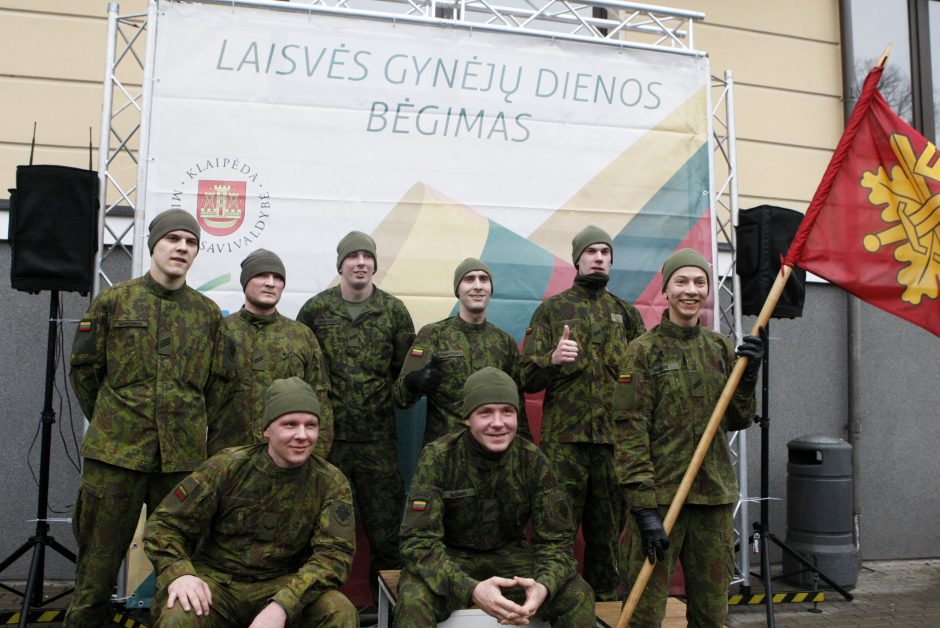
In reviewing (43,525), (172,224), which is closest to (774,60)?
(172,224)

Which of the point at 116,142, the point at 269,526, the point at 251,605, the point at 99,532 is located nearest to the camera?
the point at 251,605

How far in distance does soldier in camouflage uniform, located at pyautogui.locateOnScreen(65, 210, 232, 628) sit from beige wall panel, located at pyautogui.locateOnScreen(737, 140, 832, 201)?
4.94 m

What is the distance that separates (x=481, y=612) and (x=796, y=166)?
547 cm

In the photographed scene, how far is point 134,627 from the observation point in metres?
4.38

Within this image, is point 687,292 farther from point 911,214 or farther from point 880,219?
point 911,214

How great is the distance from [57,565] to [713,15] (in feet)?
22.1

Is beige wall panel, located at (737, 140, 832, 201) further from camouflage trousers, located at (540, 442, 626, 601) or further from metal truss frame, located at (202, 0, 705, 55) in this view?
camouflage trousers, located at (540, 442, 626, 601)

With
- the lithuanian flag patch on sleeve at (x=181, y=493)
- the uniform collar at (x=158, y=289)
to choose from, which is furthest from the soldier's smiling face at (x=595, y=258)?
the lithuanian flag patch on sleeve at (x=181, y=493)

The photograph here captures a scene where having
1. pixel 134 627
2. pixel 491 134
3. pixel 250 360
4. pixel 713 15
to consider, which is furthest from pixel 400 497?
pixel 713 15

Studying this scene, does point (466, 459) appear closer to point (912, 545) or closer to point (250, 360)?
point (250, 360)

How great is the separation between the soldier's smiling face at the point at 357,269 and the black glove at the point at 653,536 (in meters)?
2.07

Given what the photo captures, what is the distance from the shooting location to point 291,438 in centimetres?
315

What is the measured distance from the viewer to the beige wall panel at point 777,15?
709 cm

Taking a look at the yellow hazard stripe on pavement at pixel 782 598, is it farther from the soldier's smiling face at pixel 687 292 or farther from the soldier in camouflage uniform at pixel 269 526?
the soldier in camouflage uniform at pixel 269 526
